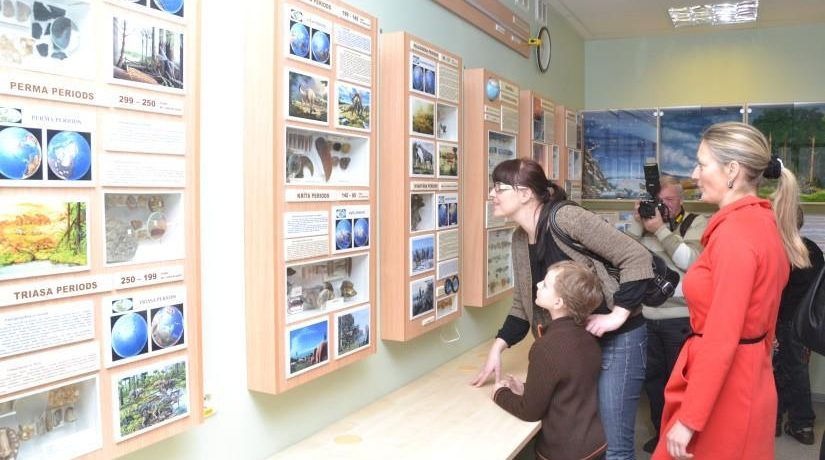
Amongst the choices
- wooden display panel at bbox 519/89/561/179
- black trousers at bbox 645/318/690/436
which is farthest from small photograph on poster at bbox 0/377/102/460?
black trousers at bbox 645/318/690/436

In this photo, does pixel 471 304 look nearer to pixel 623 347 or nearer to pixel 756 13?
pixel 623 347

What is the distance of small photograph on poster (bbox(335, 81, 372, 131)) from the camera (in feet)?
7.16

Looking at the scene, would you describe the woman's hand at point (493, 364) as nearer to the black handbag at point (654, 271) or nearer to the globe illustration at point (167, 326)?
the black handbag at point (654, 271)

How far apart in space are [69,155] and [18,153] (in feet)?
0.34

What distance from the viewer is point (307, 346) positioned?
2.11 metres

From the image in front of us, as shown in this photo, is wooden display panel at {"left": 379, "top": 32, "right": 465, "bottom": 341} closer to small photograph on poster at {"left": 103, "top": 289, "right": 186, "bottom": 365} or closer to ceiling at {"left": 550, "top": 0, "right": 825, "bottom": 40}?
small photograph on poster at {"left": 103, "top": 289, "right": 186, "bottom": 365}

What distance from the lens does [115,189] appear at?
149 centimetres

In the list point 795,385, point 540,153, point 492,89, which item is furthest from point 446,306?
point 795,385

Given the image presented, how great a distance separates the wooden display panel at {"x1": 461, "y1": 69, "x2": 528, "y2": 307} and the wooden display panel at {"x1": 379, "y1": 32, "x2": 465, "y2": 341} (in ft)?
0.99

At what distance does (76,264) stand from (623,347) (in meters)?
1.76

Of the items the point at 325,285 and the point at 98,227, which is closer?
the point at 98,227

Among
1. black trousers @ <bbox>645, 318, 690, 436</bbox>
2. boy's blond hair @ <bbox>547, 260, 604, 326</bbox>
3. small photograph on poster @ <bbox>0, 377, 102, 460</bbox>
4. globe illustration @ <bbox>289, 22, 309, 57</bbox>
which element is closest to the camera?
small photograph on poster @ <bbox>0, 377, 102, 460</bbox>

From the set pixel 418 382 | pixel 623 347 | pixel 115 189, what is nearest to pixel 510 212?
pixel 623 347

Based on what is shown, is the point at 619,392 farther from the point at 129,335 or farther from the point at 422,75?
the point at 129,335
